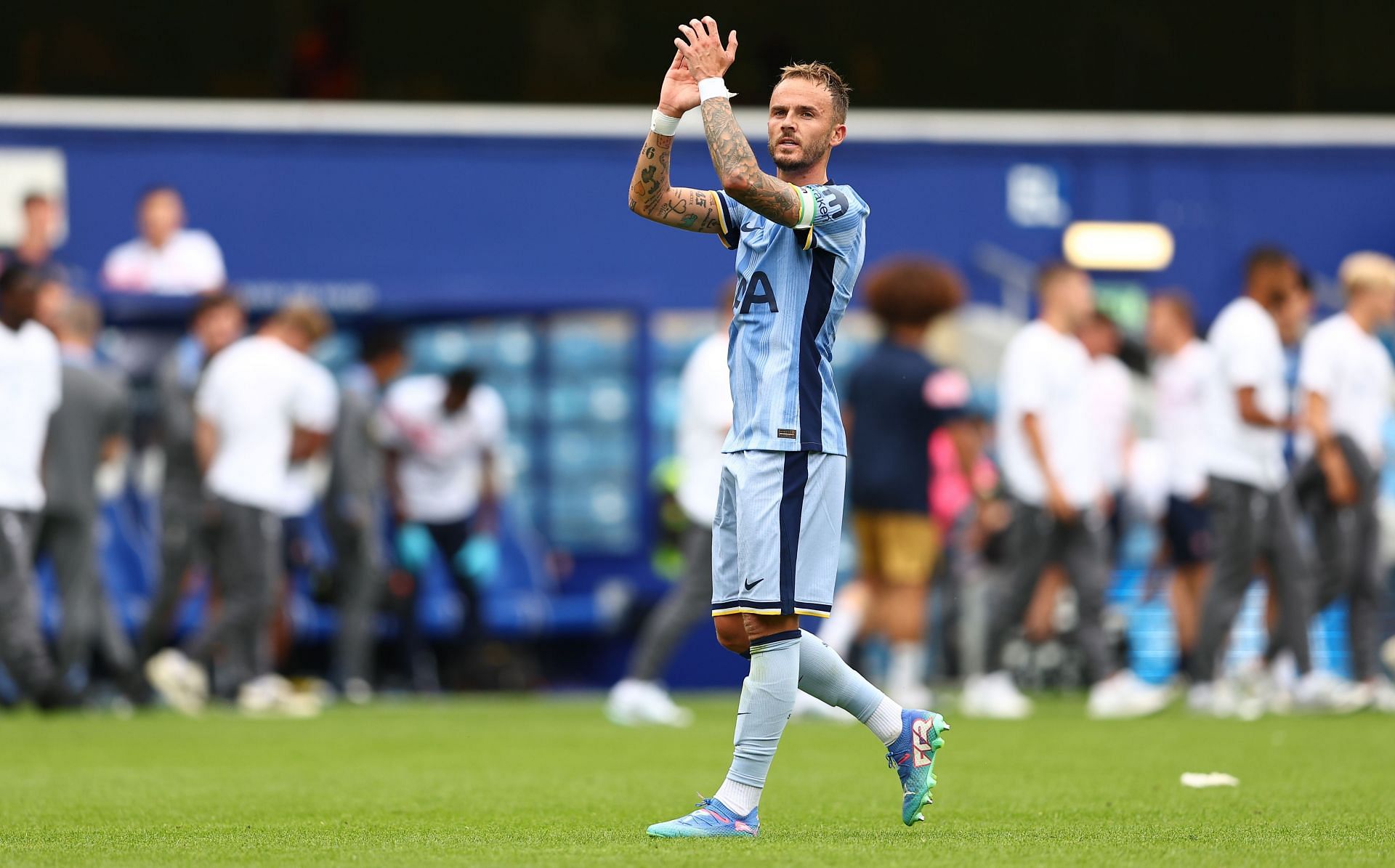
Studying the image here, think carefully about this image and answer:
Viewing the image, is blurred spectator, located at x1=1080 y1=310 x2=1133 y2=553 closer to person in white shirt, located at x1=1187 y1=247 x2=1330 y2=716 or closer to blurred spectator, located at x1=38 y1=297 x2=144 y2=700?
person in white shirt, located at x1=1187 y1=247 x2=1330 y2=716

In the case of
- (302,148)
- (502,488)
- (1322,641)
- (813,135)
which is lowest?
(1322,641)

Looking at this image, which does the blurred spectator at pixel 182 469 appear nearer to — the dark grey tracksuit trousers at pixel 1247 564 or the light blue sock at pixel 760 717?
the dark grey tracksuit trousers at pixel 1247 564

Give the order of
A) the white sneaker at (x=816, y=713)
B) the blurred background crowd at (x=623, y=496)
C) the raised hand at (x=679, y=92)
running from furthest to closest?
1. the blurred background crowd at (x=623, y=496)
2. the white sneaker at (x=816, y=713)
3. the raised hand at (x=679, y=92)

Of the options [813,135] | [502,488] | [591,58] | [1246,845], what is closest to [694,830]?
[1246,845]

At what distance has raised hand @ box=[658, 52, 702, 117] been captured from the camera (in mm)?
5750

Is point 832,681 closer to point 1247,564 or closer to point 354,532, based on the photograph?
point 1247,564

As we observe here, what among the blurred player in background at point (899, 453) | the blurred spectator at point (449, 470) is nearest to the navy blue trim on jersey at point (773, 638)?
the blurred player in background at point (899, 453)

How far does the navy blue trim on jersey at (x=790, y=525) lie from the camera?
5.70m

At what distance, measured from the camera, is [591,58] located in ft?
56.4

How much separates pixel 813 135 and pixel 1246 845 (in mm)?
2099

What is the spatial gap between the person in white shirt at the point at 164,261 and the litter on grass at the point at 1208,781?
8847 millimetres

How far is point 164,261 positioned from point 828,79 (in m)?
9.79

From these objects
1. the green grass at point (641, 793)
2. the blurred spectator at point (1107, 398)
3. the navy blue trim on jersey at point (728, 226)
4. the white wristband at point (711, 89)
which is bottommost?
the green grass at point (641, 793)

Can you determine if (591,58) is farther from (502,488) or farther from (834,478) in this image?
(834,478)
